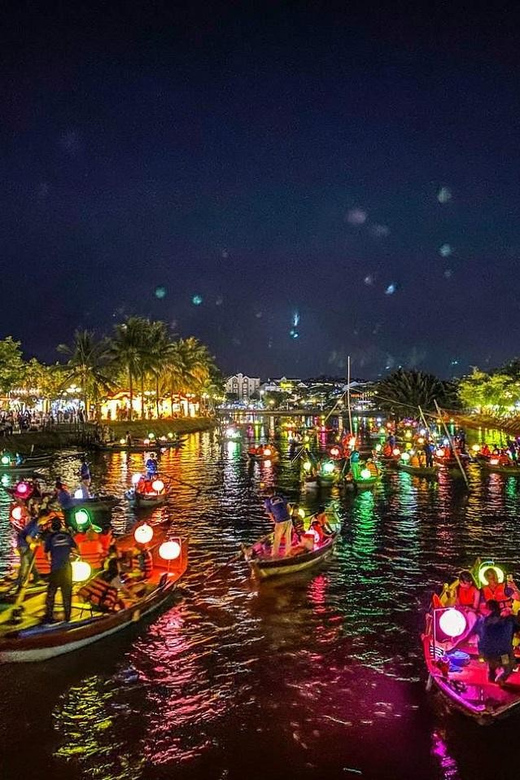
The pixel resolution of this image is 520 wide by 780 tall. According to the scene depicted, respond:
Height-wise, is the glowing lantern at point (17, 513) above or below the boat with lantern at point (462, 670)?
above

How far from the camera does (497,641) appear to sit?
10438mm

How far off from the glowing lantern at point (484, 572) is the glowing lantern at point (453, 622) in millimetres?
2184

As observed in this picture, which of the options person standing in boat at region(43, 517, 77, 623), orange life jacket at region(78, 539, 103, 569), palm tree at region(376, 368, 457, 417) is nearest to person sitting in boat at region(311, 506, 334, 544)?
orange life jacket at region(78, 539, 103, 569)

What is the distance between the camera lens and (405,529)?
26.9 m

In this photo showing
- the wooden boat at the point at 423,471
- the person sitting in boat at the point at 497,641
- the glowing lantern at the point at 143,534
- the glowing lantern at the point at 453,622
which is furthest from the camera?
the wooden boat at the point at 423,471

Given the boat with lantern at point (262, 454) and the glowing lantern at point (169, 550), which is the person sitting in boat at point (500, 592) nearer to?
the glowing lantern at point (169, 550)

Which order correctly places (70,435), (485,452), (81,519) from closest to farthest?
(81,519) → (485,452) → (70,435)

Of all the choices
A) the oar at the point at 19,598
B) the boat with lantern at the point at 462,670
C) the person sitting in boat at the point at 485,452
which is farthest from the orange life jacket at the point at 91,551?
the person sitting in boat at the point at 485,452

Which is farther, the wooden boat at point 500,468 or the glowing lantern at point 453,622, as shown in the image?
the wooden boat at point 500,468

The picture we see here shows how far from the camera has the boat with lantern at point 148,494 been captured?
3117 centimetres

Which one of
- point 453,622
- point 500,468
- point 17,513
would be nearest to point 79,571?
point 17,513

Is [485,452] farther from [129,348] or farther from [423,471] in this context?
[129,348]

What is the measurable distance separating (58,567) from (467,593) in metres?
8.32

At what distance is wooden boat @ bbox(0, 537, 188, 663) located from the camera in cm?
1220
